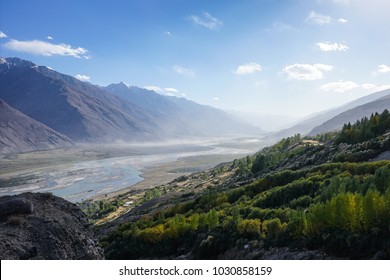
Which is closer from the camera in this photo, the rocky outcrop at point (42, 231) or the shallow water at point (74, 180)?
the rocky outcrop at point (42, 231)

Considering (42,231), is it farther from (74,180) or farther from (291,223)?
(74,180)

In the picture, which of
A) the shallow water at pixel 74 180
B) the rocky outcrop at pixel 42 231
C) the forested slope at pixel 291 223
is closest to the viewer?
the forested slope at pixel 291 223

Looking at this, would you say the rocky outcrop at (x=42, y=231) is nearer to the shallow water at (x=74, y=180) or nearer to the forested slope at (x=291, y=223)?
the forested slope at (x=291, y=223)

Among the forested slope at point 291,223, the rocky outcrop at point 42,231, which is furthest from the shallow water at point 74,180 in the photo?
the rocky outcrop at point 42,231

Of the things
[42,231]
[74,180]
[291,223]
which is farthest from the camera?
[74,180]

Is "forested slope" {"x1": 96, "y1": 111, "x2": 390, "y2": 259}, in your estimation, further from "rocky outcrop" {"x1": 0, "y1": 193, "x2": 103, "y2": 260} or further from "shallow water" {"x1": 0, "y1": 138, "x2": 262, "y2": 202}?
"shallow water" {"x1": 0, "y1": 138, "x2": 262, "y2": 202}

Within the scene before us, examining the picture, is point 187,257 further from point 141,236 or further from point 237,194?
point 237,194

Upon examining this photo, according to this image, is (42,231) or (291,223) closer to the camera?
(291,223)

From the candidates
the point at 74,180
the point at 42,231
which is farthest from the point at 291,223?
the point at 74,180

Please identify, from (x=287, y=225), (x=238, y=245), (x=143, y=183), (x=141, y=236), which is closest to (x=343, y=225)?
(x=287, y=225)

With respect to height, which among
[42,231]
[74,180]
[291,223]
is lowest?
[74,180]
